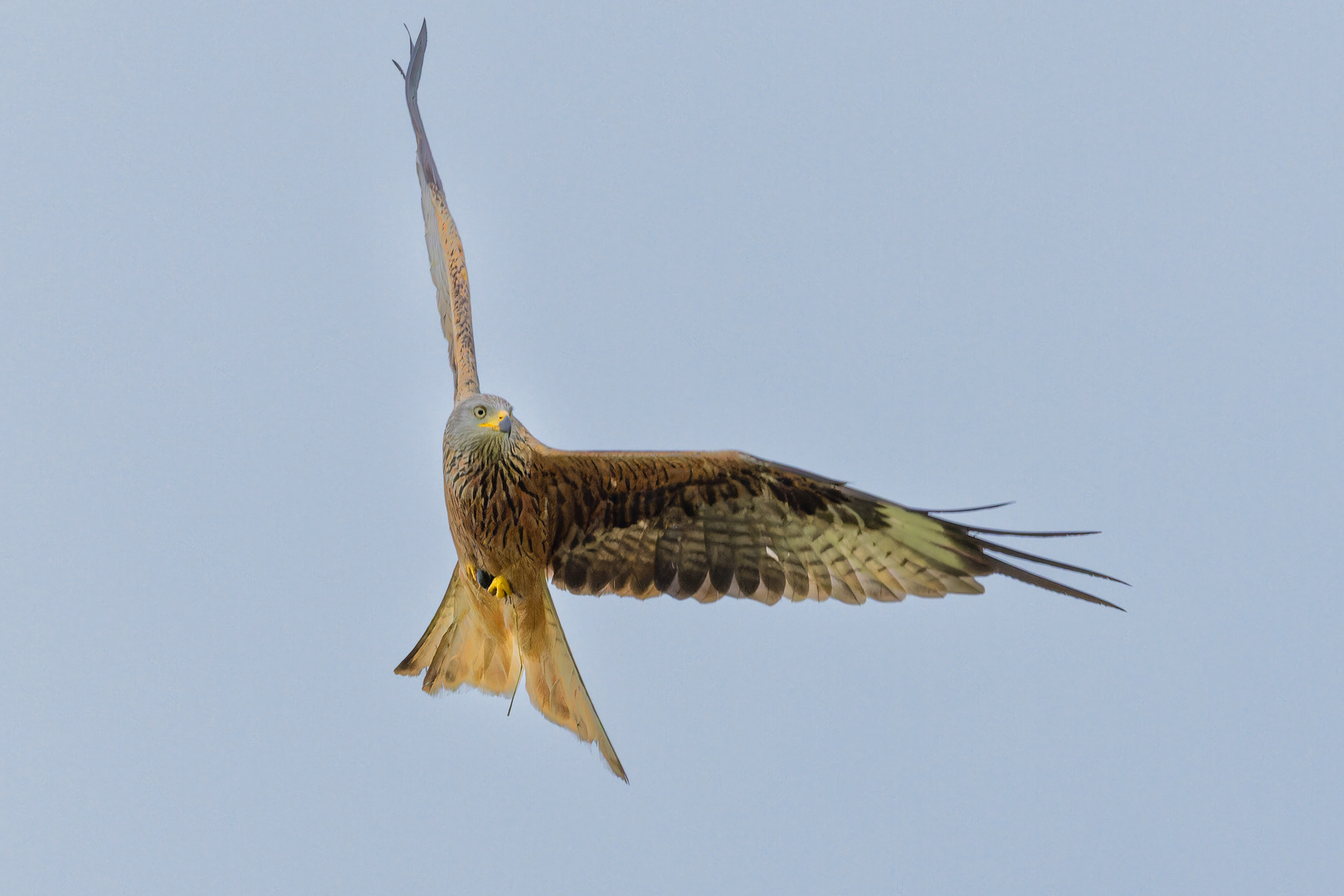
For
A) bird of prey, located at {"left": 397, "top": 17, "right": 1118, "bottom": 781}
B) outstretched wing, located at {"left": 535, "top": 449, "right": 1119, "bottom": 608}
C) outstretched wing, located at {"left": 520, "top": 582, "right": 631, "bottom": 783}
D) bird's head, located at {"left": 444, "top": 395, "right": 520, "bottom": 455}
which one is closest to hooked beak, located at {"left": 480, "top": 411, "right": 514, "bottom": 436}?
bird's head, located at {"left": 444, "top": 395, "right": 520, "bottom": 455}

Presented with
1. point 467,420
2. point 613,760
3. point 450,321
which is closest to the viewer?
point 467,420

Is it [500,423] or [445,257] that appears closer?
[500,423]

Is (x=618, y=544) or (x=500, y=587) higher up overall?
(x=618, y=544)

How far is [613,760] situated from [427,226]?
2.59 metres

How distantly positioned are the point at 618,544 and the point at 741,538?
522 mm

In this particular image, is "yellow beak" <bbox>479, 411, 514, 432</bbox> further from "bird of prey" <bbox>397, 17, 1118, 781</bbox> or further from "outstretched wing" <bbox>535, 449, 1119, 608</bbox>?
"outstretched wing" <bbox>535, 449, 1119, 608</bbox>

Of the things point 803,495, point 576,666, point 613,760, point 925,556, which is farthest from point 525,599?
point 925,556

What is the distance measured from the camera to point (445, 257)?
6.75m

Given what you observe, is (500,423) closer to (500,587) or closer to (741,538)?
(500,587)

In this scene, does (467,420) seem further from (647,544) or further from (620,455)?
(647,544)

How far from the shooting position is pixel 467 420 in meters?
5.95

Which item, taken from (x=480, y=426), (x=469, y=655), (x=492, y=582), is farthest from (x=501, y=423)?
(x=469, y=655)

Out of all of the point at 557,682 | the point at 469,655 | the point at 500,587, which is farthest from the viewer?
the point at 469,655

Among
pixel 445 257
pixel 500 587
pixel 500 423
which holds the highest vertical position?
pixel 445 257
